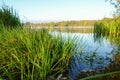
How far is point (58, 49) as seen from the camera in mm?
6484

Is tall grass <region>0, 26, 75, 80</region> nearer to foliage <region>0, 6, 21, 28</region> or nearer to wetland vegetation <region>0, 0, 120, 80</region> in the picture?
wetland vegetation <region>0, 0, 120, 80</region>

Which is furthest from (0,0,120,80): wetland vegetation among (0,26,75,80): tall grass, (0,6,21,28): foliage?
(0,6,21,28): foliage

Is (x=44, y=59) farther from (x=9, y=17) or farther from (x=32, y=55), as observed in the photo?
(x=9, y=17)

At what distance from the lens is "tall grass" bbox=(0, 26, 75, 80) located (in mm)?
5250

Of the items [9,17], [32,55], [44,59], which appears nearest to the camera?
[44,59]

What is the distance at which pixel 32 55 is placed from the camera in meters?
5.57

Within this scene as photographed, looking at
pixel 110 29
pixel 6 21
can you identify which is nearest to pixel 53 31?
pixel 6 21

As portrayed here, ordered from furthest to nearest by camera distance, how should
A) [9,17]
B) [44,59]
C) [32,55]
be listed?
[9,17], [32,55], [44,59]

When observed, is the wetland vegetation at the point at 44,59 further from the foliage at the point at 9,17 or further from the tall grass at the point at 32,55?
the foliage at the point at 9,17

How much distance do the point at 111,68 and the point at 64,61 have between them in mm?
1183

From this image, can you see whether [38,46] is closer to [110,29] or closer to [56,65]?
[56,65]

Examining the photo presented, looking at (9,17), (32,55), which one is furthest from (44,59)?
(9,17)

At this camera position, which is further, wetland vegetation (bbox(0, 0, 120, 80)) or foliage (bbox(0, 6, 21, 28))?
foliage (bbox(0, 6, 21, 28))

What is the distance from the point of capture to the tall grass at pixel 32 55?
5250 mm
